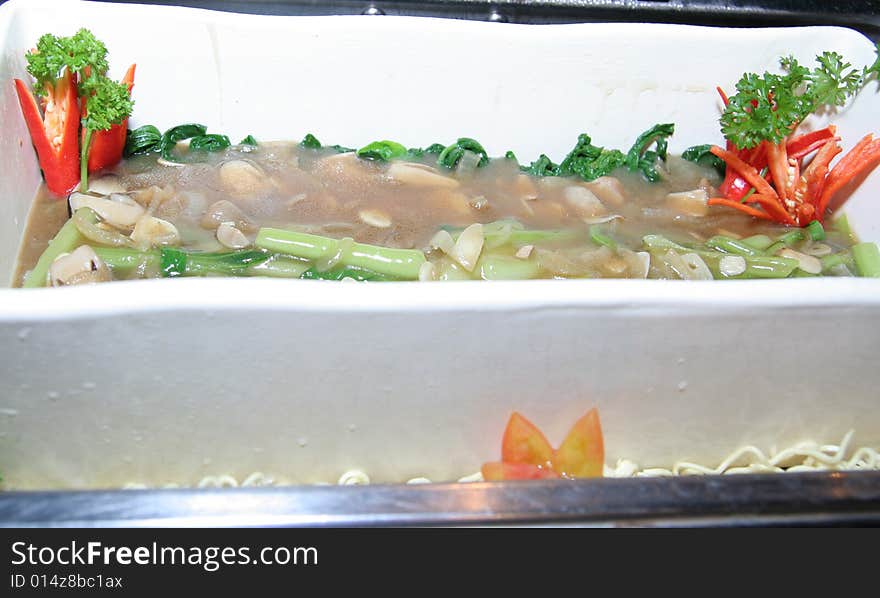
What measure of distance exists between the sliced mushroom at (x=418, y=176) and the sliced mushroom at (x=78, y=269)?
32.6 inches

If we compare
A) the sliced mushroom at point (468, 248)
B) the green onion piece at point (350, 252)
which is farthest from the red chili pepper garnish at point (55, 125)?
the sliced mushroom at point (468, 248)

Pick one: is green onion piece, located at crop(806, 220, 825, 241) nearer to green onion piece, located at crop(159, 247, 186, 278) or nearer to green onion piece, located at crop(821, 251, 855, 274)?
green onion piece, located at crop(821, 251, 855, 274)

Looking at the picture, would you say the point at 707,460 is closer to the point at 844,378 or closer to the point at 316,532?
the point at 844,378

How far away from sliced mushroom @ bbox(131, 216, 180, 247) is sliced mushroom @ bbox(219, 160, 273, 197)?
249 millimetres

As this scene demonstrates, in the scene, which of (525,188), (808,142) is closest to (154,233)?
(525,188)

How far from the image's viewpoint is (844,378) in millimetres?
1760

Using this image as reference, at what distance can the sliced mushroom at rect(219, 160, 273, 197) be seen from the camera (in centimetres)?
217

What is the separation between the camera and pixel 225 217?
2.05 metres

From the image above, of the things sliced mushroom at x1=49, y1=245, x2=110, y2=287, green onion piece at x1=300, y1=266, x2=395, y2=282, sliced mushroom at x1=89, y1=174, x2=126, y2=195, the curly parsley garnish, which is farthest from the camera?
the curly parsley garnish

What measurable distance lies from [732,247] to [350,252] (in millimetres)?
983

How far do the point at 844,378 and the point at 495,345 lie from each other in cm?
78

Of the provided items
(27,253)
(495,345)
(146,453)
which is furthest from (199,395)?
(27,253)

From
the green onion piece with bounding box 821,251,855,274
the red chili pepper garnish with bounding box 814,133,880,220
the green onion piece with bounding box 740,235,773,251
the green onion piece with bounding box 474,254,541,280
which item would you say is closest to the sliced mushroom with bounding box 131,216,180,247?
the green onion piece with bounding box 474,254,541,280

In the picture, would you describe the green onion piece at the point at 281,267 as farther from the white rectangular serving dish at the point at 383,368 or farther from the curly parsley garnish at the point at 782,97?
the curly parsley garnish at the point at 782,97
